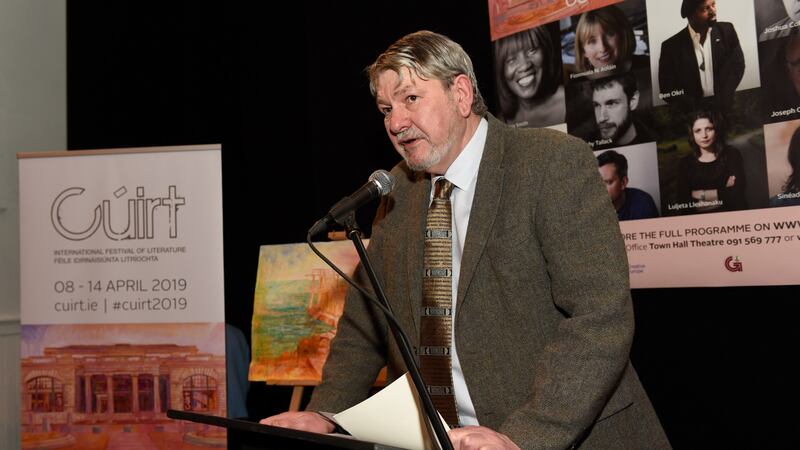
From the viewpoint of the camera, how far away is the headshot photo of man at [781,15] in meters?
2.71

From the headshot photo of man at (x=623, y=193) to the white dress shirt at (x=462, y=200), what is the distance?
1156 mm

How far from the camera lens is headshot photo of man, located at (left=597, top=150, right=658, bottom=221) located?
3.22m

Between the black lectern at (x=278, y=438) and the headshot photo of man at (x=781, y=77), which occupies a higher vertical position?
the headshot photo of man at (x=781, y=77)

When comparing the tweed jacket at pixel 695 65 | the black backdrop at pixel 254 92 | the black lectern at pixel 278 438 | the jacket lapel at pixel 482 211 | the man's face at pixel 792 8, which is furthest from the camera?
the black backdrop at pixel 254 92

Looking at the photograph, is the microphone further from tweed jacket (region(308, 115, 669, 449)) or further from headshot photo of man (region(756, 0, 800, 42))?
headshot photo of man (region(756, 0, 800, 42))

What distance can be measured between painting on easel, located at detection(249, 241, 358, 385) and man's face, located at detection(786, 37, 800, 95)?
195 centimetres

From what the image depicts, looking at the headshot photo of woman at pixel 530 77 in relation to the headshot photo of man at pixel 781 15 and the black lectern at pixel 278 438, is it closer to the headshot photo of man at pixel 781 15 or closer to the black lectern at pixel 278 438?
the headshot photo of man at pixel 781 15

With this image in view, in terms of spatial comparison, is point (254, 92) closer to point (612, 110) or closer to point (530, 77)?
point (530, 77)

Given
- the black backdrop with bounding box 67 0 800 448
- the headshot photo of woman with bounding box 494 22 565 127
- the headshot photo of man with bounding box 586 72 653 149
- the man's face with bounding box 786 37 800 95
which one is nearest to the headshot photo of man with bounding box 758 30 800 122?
the man's face with bounding box 786 37 800 95

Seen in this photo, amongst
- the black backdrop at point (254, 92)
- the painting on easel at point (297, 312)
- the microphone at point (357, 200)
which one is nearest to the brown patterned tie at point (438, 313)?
the microphone at point (357, 200)

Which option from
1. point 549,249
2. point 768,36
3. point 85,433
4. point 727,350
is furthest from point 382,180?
point 85,433

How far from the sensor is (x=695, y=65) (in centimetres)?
302

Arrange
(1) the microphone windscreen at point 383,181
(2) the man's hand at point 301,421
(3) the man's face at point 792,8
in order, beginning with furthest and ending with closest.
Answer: (3) the man's face at point 792,8, (2) the man's hand at point 301,421, (1) the microphone windscreen at point 383,181

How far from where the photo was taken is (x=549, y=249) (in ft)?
6.35
